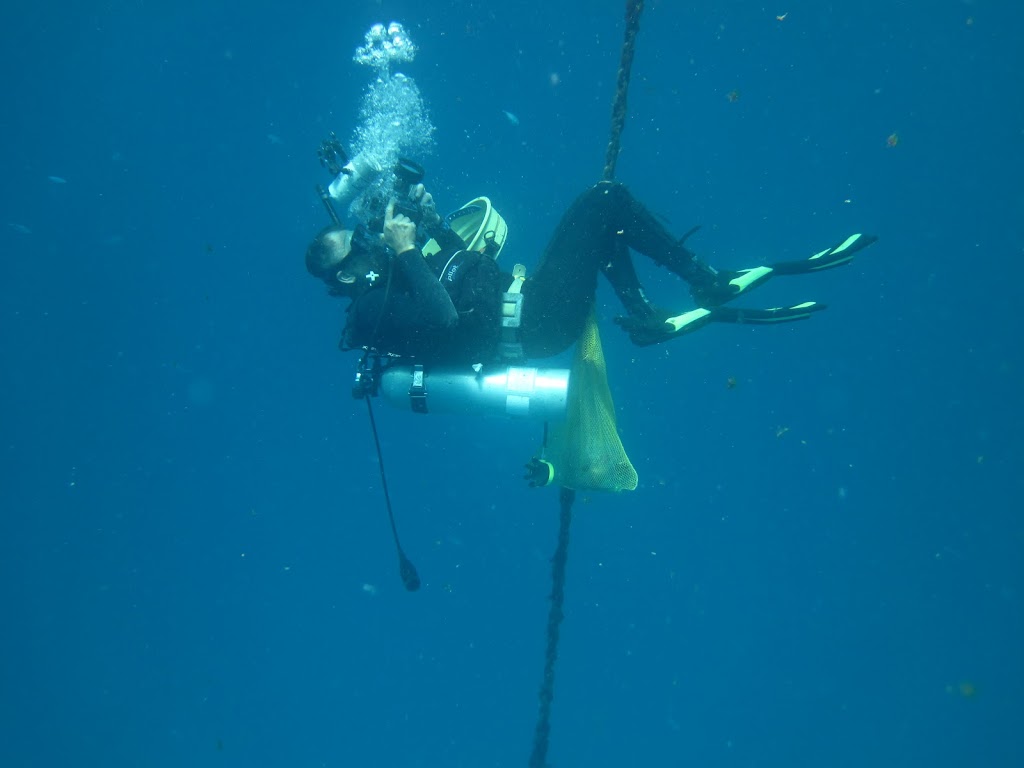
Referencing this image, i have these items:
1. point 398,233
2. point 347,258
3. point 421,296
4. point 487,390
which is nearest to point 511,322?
point 487,390

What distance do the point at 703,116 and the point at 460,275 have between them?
6.62m

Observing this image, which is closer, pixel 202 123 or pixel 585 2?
pixel 585 2

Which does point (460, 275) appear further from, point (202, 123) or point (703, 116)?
point (202, 123)

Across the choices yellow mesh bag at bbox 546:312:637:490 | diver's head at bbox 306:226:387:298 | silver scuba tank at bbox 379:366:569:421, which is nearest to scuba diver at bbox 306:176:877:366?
diver's head at bbox 306:226:387:298

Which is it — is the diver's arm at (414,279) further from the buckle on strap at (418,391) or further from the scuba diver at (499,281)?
the buckle on strap at (418,391)

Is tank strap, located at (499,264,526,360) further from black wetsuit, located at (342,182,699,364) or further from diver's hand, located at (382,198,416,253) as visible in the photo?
diver's hand, located at (382,198,416,253)

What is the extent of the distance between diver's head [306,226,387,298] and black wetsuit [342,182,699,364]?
144 millimetres

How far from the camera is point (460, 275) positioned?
5.24 metres

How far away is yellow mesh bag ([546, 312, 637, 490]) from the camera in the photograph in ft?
18.5

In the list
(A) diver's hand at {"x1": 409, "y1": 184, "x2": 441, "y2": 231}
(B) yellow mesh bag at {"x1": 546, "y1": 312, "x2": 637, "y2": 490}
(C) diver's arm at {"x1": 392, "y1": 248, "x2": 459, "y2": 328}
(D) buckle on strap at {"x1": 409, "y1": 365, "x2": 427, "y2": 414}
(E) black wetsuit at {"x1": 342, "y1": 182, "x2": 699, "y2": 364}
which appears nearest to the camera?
(C) diver's arm at {"x1": 392, "y1": 248, "x2": 459, "y2": 328}

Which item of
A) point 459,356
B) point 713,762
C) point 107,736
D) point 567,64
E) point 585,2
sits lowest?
point 107,736

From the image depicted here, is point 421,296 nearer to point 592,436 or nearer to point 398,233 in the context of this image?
point 398,233

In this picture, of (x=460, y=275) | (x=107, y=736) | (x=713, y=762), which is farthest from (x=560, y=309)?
(x=107, y=736)

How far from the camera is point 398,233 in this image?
4918mm
